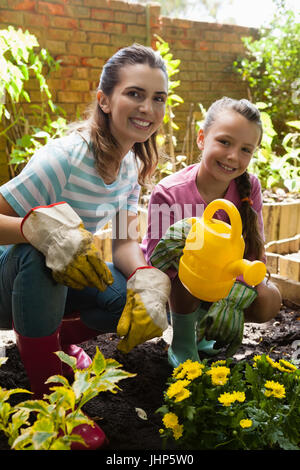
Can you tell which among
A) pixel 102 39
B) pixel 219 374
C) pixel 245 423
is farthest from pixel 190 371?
pixel 102 39

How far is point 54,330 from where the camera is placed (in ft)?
3.77

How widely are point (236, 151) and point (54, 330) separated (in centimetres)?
89

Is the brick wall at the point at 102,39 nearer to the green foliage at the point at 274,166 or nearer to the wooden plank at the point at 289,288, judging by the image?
the green foliage at the point at 274,166

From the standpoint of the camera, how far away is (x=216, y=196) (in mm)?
1656

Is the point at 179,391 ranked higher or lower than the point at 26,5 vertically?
lower

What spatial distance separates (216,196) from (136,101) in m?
0.51

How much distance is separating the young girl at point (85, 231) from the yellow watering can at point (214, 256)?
143 millimetres

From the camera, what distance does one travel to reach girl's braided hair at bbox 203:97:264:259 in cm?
155

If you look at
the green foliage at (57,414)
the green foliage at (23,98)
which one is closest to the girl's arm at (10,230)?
the green foliage at (57,414)

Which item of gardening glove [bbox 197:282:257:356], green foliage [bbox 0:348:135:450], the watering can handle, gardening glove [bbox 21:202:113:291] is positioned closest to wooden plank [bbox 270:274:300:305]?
gardening glove [bbox 197:282:257:356]

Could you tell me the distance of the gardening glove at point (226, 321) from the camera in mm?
1183

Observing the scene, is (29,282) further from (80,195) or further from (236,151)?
(236,151)

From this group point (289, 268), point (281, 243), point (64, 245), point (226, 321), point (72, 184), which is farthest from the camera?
point (281, 243)

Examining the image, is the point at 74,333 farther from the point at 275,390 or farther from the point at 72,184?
the point at 275,390
